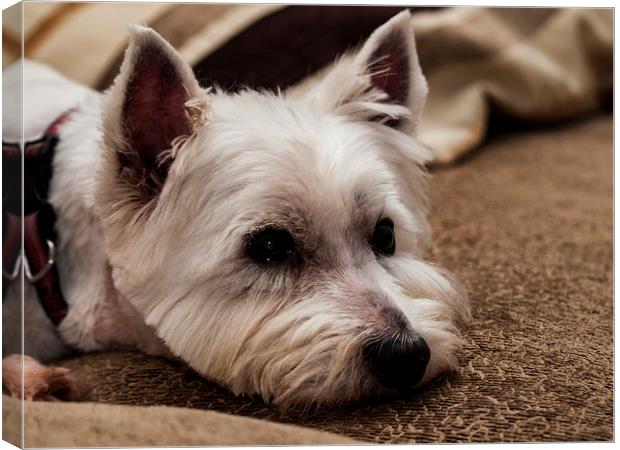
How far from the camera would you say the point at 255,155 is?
1.45 meters

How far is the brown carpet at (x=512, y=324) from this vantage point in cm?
135

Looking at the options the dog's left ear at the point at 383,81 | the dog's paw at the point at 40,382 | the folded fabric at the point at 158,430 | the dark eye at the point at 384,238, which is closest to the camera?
the folded fabric at the point at 158,430

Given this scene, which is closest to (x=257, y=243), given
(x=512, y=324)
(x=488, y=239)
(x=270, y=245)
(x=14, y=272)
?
(x=270, y=245)

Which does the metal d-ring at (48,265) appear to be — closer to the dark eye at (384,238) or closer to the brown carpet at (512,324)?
the brown carpet at (512,324)

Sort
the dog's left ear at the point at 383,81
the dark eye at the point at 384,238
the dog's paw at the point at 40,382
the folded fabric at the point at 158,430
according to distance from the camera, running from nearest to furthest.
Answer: the folded fabric at the point at 158,430, the dog's paw at the point at 40,382, the dark eye at the point at 384,238, the dog's left ear at the point at 383,81

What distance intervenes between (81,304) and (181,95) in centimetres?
47

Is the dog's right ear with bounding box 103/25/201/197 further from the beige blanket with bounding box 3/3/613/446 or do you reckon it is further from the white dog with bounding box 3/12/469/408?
the beige blanket with bounding box 3/3/613/446

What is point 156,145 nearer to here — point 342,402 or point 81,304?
point 81,304

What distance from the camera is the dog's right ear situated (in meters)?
1.36

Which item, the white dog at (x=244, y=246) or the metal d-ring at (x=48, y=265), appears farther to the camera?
the metal d-ring at (x=48, y=265)

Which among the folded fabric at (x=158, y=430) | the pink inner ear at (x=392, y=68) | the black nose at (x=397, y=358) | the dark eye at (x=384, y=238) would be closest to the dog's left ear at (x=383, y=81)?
the pink inner ear at (x=392, y=68)

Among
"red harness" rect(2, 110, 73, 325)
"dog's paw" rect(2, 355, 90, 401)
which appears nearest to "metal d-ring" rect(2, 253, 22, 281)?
"red harness" rect(2, 110, 73, 325)

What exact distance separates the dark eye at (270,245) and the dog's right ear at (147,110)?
7.6 inches

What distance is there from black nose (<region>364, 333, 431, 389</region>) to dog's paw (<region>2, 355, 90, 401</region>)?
0.49 meters
